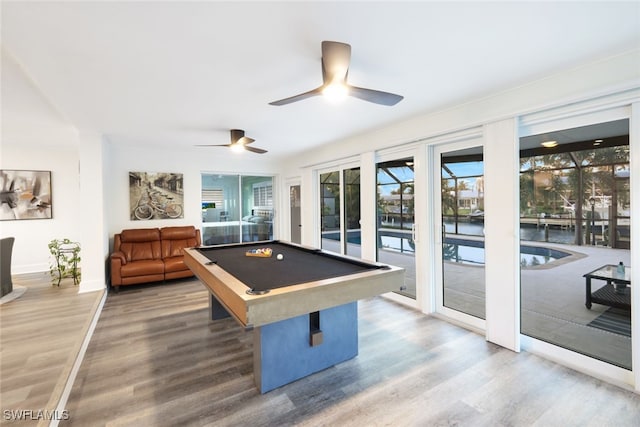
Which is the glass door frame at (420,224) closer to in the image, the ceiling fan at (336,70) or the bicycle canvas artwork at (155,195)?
the ceiling fan at (336,70)

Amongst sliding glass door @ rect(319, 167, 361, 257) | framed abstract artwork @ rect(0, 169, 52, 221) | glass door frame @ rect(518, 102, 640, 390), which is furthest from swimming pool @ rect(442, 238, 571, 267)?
framed abstract artwork @ rect(0, 169, 52, 221)

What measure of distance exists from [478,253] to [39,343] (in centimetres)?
503

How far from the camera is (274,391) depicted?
2.23 m

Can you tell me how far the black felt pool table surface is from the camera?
7.27 feet

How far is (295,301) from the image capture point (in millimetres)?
1830

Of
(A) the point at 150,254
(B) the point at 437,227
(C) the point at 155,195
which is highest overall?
(C) the point at 155,195

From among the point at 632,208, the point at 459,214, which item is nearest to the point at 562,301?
the point at 459,214

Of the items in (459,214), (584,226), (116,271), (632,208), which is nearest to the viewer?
(632,208)

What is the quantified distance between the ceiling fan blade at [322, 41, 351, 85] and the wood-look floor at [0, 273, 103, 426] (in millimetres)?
Result: 2849

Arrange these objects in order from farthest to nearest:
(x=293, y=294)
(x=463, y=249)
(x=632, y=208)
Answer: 1. (x=463, y=249)
2. (x=632, y=208)
3. (x=293, y=294)

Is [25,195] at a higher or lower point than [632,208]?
higher

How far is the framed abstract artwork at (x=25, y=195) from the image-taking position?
18.1 feet

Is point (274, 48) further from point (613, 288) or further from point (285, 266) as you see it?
point (613, 288)

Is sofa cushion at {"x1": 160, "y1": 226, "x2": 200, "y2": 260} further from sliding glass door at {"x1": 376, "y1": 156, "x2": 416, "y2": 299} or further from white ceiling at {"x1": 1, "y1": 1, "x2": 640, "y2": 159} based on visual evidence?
sliding glass door at {"x1": 376, "y1": 156, "x2": 416, "y2": 299}
